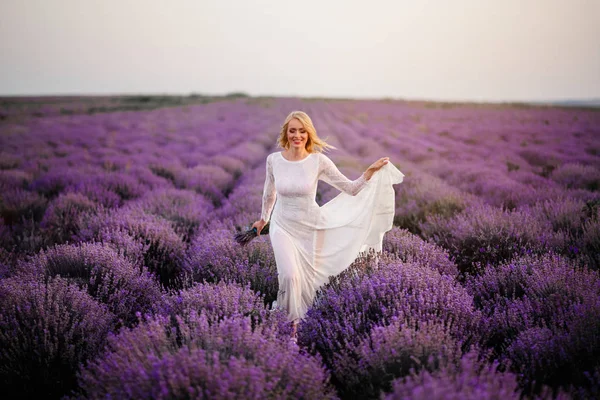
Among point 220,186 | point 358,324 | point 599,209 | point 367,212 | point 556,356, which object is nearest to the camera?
point 556,356

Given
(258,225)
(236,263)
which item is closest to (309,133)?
(258,225)

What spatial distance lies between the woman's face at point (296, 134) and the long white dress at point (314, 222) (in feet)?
0.39

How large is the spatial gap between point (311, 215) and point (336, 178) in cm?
37

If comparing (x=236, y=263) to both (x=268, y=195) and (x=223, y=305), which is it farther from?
(x=223, y=305)

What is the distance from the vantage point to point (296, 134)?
8.65 ft

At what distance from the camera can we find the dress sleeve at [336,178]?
275 centimetres

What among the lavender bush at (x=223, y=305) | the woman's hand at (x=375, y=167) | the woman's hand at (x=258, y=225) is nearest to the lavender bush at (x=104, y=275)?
the lavender bush at (x=223, y=305)

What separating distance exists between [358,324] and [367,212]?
1.11m

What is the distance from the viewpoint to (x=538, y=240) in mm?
3193

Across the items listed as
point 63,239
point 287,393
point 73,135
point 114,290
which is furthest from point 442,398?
point 73,135

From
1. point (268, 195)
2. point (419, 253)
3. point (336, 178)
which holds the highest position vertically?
point (336, 178)

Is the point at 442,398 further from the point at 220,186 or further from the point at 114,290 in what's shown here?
the point at 220,186

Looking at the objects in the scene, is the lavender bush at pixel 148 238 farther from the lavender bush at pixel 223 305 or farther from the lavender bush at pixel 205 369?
the lavender bush at pixel 205 369

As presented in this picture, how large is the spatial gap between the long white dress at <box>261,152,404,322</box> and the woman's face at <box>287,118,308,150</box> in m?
0.12
